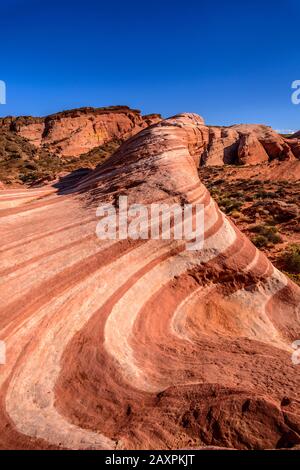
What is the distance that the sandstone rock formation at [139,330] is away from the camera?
315 cm

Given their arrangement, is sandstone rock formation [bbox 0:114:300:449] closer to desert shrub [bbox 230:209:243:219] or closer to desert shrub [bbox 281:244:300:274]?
desert shrub [bbox 281:244:300:274]

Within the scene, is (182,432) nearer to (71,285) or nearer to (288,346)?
(71,285)

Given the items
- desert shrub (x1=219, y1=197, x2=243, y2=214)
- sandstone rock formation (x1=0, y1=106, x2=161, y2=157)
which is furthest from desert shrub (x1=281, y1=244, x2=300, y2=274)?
sandstone rock formation (x1=0, y1=106, x2=161, y2=157)

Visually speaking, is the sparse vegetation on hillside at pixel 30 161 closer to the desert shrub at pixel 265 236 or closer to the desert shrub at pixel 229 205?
the desert shrub at pixel 229 205

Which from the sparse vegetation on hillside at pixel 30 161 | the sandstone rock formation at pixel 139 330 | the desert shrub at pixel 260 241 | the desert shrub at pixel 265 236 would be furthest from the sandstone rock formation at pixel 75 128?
the sandstone rock formation at pixel 139 330

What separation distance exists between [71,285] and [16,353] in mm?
1339

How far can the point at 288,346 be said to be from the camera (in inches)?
220

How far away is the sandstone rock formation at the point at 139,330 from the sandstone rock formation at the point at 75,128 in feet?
165

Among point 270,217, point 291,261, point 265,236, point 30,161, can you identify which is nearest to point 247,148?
point 30,161

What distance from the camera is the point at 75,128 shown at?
61.0 metres

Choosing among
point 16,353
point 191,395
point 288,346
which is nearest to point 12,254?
point 16,353

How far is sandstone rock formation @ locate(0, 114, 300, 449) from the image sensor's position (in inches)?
124

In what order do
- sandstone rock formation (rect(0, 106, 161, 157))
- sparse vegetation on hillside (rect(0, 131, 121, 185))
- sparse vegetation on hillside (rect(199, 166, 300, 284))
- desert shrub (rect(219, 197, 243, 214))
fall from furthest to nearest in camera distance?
sandstone rock formation (rect(0, 106, 161, 157)) → sparse vegetation on hillside (rect(0, 131, 121, 185)) → desert shrub (rect(219, 197, 243, 214)) → sparse vegetation on hillside (rect(199, 166, 300, 284))

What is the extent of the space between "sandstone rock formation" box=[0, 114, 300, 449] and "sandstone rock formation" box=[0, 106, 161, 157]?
165 ft
